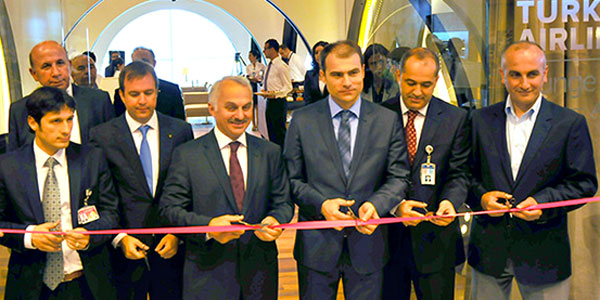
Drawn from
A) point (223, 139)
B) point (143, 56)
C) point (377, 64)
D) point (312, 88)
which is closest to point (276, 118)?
point (312, 88)

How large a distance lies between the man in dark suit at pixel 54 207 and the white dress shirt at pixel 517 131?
5.83 ft

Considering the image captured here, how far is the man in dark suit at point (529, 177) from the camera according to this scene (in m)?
2.73

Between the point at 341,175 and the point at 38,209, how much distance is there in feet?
4.19

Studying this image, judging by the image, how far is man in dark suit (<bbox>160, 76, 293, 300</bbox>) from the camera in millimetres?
2680

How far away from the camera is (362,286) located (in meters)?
2.71

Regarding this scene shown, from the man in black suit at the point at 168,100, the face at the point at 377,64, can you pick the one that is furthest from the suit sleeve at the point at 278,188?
the face at the point at 377,64

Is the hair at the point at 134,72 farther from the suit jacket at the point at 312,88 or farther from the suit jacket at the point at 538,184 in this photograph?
the suit jacket at the point at 312,88

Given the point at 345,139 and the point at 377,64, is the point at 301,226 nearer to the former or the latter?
the point at 345,139

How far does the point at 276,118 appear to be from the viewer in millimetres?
8781

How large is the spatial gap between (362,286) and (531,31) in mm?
1782

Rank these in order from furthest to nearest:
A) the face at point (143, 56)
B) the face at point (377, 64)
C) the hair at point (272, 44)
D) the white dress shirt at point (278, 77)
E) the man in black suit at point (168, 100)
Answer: the white dress shirt at point (278, 77) < the hair at point (272, 44) < the face at point (143, 56) < the face at point (377, 64) < the man in black suit at point (168, 100)

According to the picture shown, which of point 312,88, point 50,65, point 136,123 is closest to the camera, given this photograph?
point 136,123

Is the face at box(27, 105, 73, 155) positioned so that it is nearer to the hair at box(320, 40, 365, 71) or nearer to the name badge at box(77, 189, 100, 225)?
the name badge at box(77, 189, 100, 225)

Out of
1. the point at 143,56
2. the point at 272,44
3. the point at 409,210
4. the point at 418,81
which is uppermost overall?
the point at 272,44
